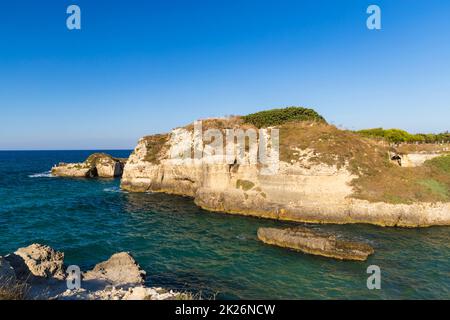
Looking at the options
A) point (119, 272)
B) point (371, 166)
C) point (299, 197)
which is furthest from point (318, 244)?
point (371, 166)

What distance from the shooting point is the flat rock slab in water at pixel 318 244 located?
82.6ft

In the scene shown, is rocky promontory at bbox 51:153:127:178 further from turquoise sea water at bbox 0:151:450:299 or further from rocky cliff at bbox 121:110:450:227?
rocky cliff at bbox 121:110:450:227

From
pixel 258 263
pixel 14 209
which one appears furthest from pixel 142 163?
pixel 258 263

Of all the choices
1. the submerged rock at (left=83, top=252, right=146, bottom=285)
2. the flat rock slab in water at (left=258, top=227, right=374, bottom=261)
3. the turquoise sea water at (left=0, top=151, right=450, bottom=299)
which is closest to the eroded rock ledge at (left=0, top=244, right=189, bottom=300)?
the submerged rock at (left=83, top=252, right=146, bottom=285)

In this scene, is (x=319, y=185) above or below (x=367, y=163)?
below

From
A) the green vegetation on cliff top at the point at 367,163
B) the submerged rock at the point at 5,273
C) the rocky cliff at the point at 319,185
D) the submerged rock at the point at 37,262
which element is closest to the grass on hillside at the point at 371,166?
the green vegetation on cliff top at the point at 367,163

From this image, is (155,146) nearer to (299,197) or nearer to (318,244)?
(299,197)

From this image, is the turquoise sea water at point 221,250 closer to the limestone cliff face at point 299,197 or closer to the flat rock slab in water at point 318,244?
the flat rock slab in water at point 318,244

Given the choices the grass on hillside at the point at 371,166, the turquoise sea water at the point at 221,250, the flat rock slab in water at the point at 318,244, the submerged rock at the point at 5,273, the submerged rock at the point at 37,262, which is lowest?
the turquoise sea water at the point at 221,250

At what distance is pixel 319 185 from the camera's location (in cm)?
3916

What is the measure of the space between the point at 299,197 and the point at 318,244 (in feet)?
43.8

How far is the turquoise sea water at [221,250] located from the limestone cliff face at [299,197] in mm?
2143

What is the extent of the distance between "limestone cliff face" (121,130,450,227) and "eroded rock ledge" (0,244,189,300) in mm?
22341
